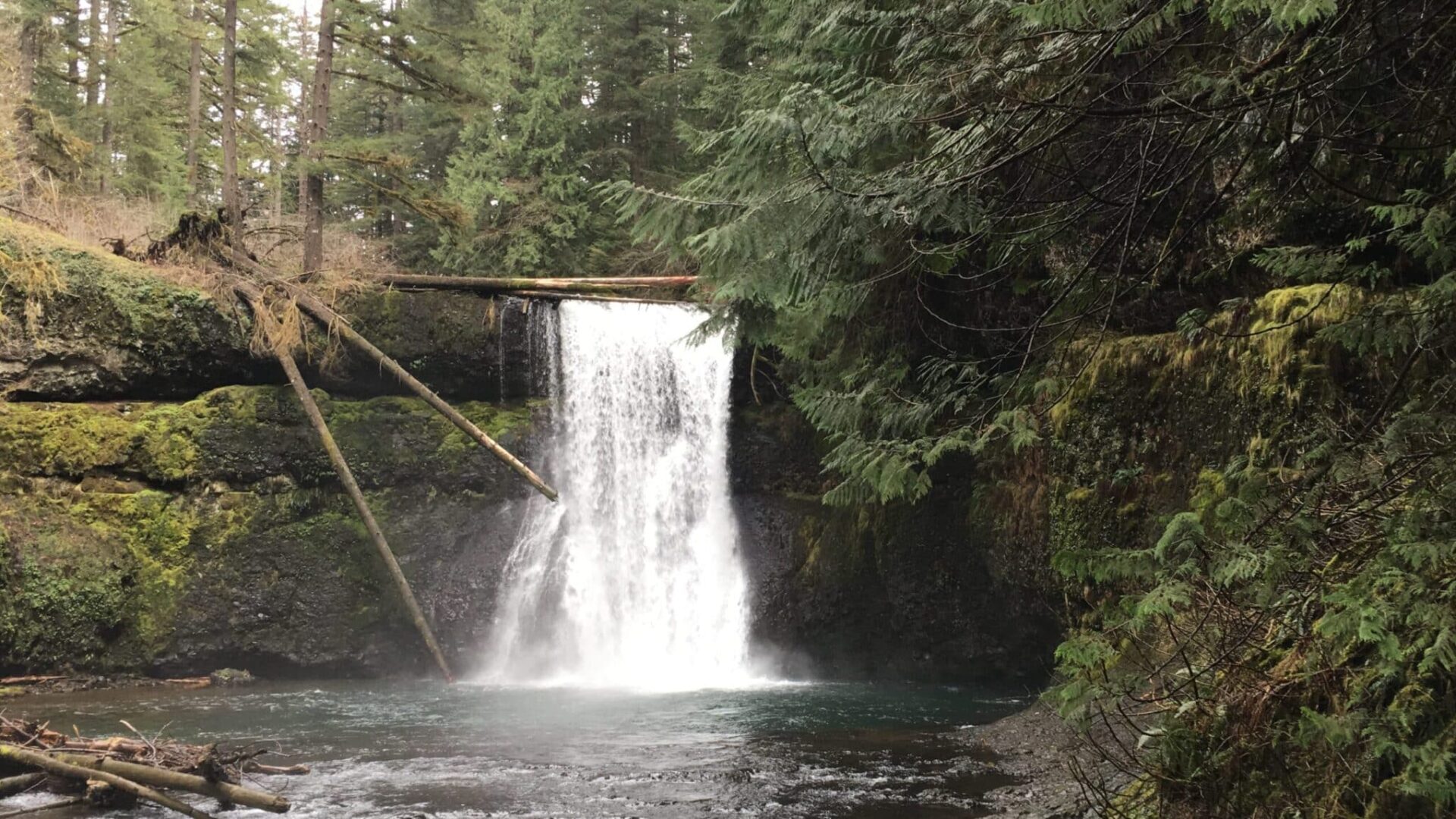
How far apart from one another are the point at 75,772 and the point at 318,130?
1196 cm

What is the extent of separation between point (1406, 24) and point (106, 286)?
15388mm

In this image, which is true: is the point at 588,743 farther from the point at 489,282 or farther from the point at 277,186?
the point at 277,186

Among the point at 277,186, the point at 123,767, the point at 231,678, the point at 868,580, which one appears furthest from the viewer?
the point at 277,186

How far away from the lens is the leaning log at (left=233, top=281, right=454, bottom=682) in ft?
44.0

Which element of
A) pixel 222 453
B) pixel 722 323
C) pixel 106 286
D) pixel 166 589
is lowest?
pixel 166 589

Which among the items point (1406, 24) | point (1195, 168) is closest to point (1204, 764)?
point (1195, 168)

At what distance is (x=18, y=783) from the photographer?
5926 millimetres

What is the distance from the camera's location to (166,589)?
1353 cm

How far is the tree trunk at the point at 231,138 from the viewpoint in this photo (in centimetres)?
1478

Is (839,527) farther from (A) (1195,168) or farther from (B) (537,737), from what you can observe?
(A) (1195,168)

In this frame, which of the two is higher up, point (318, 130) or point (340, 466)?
point (318, 130)

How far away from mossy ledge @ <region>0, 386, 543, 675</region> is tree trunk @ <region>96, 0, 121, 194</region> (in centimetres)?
1157

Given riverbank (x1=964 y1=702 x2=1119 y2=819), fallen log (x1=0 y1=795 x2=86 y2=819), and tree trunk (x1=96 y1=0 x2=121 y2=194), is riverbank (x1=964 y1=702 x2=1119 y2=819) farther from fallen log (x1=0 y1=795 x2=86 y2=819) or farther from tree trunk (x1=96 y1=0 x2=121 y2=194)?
tree trunk (x1=96 y1=0 x2=121 y2=194)

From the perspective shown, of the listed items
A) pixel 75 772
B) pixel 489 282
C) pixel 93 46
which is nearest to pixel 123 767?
pixel 75 772
